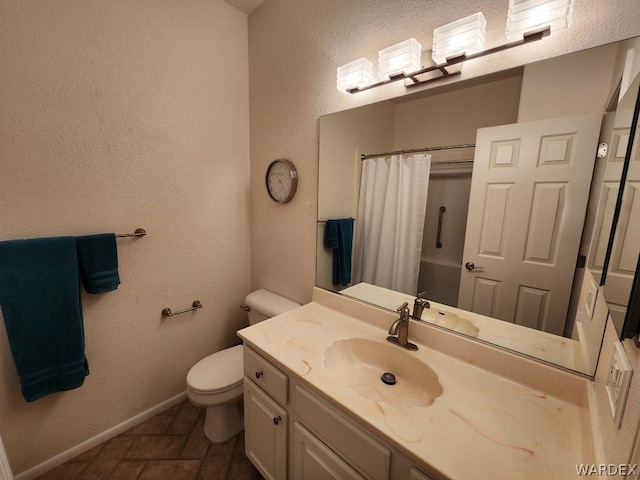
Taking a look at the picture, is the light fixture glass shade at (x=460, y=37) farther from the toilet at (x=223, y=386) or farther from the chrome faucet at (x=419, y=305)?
the toilet at (x=223, y=386)

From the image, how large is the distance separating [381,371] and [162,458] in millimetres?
1349

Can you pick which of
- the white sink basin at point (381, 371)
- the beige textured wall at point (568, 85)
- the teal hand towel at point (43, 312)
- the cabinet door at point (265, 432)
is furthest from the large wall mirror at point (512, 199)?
the teal hand towel at point (43, 312)

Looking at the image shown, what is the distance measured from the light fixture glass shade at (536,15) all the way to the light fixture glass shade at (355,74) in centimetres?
54

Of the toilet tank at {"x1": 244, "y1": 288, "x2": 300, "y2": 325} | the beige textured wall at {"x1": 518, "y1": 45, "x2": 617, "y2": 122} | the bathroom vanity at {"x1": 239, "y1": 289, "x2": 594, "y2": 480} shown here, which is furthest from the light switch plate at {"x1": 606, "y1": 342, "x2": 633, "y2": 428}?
the toilet tank at {"x1": 244, "y1": 288, "x2": 300, "y2": 325}

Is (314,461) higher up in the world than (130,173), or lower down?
Result: lower down

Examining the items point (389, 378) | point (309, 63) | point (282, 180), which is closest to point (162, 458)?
point (389, 378)

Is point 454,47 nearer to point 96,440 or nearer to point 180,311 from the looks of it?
point 180,311

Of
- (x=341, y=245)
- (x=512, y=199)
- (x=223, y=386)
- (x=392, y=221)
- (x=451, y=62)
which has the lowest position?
(x=223, y=386)

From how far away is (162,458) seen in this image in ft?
4.77

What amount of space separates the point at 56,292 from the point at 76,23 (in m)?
1.28

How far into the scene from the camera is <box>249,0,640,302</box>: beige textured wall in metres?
0.84

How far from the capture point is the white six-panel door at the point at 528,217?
0.83m

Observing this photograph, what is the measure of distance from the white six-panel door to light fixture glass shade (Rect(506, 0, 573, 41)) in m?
0.27

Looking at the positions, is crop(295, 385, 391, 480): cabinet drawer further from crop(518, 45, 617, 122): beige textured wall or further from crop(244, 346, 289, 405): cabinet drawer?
crop(518, 45, 617, 122): beige textured wall
